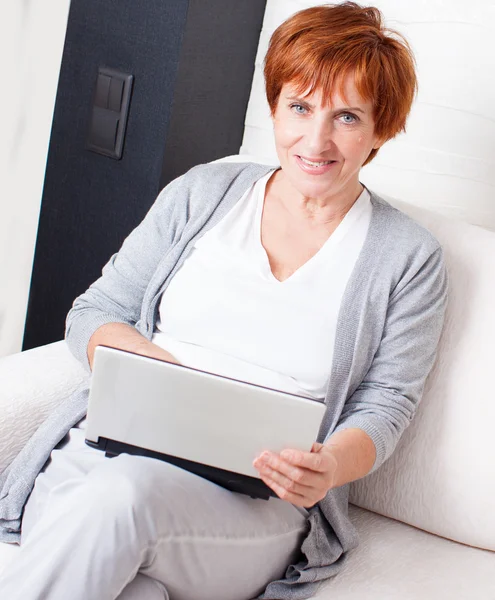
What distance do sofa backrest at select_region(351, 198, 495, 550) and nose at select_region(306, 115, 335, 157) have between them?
0.32 metres

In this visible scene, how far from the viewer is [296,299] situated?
1.40 m

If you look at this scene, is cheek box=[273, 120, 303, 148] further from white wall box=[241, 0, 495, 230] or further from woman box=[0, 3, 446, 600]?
white wall box=[241, 0, 495, 230]

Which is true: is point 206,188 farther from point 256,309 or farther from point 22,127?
point 22,127

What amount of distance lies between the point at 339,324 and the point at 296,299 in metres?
0.08

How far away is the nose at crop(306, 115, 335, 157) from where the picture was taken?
1377 millimetres

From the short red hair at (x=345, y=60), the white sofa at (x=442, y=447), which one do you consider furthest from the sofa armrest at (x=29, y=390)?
the short red hair at (x=345, y=60)

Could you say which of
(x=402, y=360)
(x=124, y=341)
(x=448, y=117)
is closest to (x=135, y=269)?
(x=124, y=341)

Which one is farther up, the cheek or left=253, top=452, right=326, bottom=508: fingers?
the cheek

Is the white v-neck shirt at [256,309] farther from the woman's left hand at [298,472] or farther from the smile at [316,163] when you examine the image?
the woman's left hand at [298,472]

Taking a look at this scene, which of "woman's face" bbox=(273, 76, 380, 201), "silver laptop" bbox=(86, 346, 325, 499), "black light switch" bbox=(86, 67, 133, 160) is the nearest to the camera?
"silver laptop" bbox=(86, 346, 325, 499)

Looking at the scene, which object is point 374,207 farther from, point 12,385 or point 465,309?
point 12,385

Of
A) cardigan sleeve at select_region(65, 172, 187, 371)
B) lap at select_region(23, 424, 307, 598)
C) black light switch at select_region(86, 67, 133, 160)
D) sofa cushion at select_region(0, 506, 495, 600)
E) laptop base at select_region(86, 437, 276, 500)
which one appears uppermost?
black light switch at select_region(86, 67, 133, 160)

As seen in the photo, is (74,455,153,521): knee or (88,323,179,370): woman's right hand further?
(88,323,179,370): woman's right hand

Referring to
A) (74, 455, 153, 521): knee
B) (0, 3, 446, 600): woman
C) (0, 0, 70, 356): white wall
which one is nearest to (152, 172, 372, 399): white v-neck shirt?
(0, 3, 446, 600): woman
